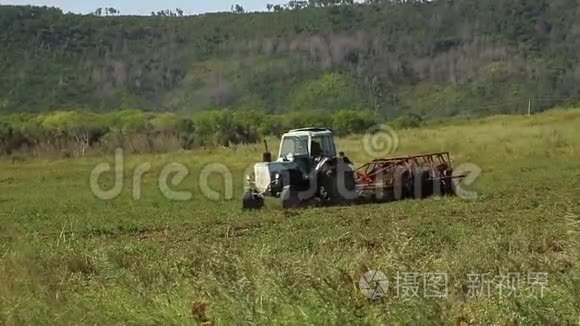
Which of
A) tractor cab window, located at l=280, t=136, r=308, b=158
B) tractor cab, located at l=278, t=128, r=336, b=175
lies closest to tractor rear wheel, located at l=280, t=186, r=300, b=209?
tractor cab, located at l=278, t=128, r=336, b=175

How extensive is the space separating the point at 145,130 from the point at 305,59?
165 feet

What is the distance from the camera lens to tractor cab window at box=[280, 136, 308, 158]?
23.0 m

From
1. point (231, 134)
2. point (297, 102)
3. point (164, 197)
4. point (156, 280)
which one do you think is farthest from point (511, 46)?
point (156, 280)

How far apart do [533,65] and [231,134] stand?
164 feet

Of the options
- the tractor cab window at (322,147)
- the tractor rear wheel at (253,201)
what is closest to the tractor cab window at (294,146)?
the tractor cab window at (322,147)

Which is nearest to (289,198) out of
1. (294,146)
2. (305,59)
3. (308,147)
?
(308,147)

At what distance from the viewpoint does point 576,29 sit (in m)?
111

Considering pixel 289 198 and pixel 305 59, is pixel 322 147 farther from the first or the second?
pixel 305 59

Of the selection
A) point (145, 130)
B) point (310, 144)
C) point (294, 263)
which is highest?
point (294, 263)

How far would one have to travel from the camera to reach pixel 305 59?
113312mm

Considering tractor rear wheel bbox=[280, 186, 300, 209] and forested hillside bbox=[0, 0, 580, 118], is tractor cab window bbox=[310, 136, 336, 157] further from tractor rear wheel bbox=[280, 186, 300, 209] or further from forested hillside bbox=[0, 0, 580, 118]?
forested hillside bbox=[0, 0, 580, 118]

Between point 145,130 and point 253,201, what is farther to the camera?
point 145,130

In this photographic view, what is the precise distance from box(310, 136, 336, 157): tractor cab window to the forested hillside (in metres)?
69.5

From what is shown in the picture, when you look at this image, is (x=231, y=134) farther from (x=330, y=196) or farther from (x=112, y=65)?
(x=112, y=65)
